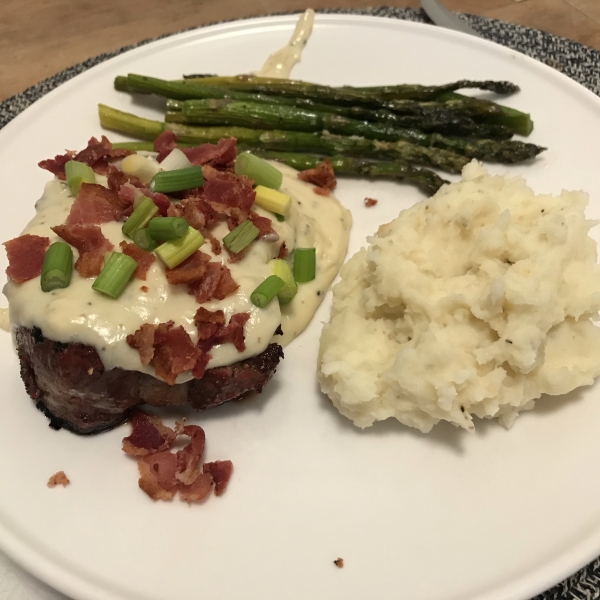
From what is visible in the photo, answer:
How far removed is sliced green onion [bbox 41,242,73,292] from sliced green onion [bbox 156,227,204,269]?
0.51 m

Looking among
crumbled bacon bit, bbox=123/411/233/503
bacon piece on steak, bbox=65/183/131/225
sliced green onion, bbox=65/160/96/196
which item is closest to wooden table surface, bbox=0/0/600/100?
sliced green onion, bbox=65/160/96/196

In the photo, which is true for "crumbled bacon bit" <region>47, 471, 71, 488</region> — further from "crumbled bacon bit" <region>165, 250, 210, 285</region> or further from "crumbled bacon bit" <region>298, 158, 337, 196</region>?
"crumbled bacon bit" <region>298, 158, 337, 196</region>

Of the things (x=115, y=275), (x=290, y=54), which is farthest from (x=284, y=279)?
(x=290, y=54)

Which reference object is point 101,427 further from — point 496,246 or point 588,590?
point 588,590

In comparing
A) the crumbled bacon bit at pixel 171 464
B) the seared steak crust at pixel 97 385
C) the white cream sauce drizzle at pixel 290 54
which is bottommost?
the crumbled bacon bit at pixel 171 464

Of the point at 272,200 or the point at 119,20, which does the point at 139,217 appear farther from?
the point at 119,20

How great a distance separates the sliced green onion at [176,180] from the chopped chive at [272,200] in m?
0.43

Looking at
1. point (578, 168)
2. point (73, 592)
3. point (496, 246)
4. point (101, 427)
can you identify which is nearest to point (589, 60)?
point (578, 168)

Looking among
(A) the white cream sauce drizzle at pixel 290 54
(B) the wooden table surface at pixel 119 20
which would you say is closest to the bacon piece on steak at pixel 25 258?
(A) the white cream sauce drizzle at pixel 290 54

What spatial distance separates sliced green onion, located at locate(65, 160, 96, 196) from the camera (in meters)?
3.83

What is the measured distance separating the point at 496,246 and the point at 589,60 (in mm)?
3709

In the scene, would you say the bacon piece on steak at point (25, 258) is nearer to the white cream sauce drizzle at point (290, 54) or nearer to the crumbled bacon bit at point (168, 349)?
the crumbled bacon bit at point (168, 349)

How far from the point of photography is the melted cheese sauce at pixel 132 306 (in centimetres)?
308

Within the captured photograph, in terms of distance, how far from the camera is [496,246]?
3.29 meters
